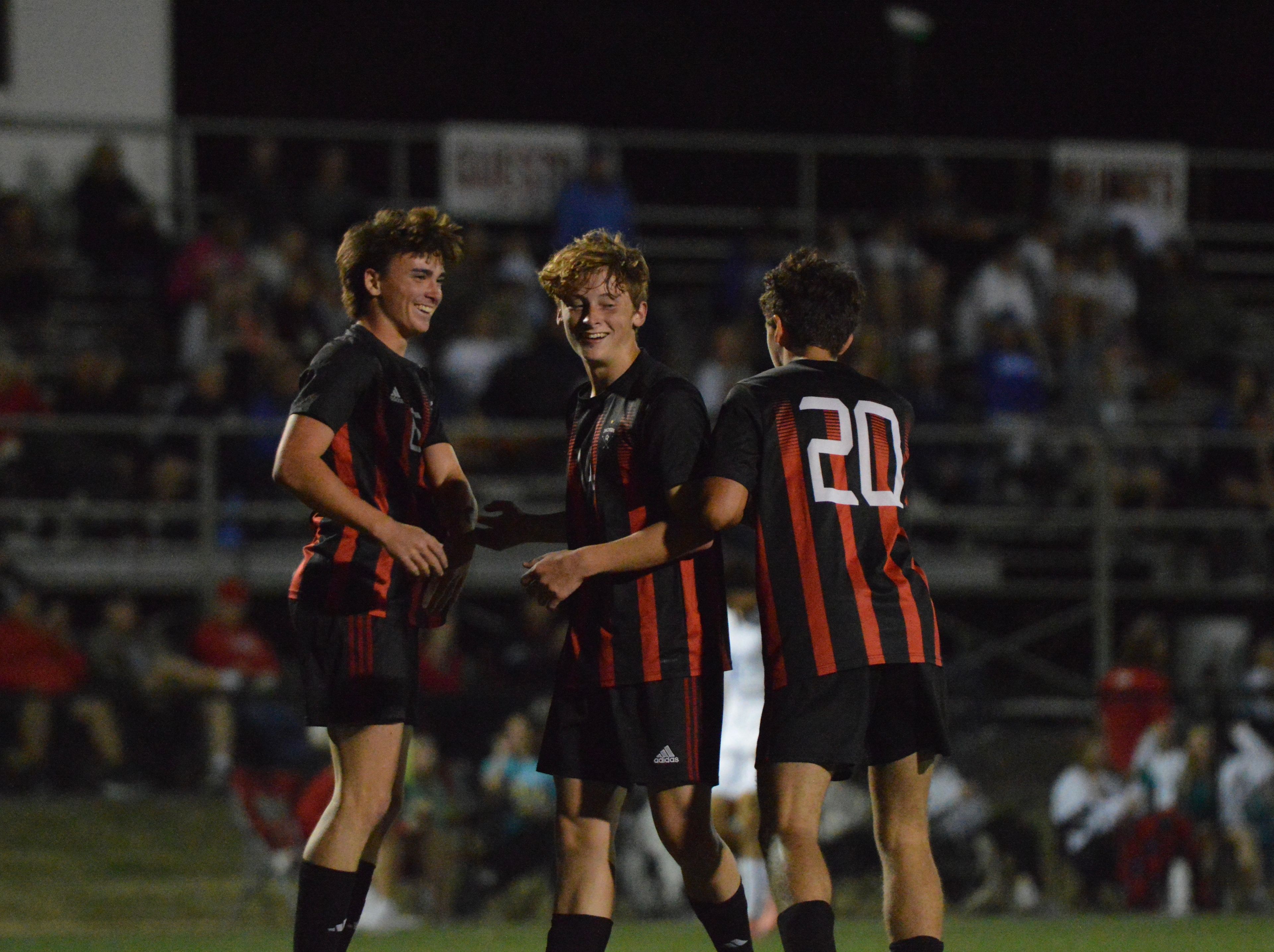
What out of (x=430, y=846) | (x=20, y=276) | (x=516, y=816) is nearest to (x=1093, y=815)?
(x=516, y=816)

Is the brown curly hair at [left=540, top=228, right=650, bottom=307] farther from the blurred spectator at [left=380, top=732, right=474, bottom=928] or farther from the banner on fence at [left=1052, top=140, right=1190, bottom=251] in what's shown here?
the banner on fence at [left=1052, top=140, right=1190, bottom=251]

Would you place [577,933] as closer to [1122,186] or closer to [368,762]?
[368,762]

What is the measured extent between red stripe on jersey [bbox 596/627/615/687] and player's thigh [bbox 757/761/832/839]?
1.46ft

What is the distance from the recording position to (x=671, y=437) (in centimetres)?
459

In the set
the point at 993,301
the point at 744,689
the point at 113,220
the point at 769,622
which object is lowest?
the point at 744,689

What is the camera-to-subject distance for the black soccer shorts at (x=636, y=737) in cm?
455

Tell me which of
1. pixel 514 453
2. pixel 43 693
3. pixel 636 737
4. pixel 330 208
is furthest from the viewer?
pixel 330 208

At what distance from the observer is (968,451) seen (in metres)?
12.3

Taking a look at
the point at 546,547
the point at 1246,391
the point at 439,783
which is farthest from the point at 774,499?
the point at 1246,391

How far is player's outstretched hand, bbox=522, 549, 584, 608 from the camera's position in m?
4.45

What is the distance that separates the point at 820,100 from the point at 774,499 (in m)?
18.4

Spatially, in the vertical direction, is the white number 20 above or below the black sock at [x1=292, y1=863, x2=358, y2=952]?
above

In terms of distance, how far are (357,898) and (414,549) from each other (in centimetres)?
91

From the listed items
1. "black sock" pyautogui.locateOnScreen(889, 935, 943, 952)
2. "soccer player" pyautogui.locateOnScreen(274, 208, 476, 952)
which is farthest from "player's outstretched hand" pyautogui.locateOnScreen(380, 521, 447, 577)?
"black sock" pyautogui.locateOnScreen(889, 935, 943, 952)
